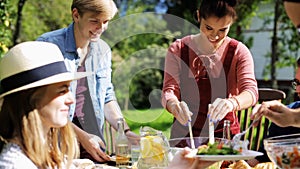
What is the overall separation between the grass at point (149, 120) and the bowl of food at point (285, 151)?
16.3 feet

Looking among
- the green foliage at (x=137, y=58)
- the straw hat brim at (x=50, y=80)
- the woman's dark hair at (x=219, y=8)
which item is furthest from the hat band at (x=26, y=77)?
the green foliage at (x=137, y=58)

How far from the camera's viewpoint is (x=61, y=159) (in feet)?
6.30

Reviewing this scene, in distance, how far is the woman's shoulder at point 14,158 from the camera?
1.68 metres

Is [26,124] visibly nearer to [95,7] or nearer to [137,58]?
[95,7]

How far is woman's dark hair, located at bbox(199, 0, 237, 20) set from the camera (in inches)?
103

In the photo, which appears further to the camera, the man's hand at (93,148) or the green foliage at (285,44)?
the green foliage at (285,44)

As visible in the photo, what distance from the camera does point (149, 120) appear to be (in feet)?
28.3

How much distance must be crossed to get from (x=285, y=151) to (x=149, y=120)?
7058 millimetres

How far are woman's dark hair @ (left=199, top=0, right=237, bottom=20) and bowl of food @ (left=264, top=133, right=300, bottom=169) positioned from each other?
3.54 feet

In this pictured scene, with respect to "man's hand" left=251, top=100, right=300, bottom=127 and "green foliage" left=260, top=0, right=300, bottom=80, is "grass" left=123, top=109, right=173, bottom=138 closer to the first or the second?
"green foliage" left=260, top=0, right=300, bottom=80

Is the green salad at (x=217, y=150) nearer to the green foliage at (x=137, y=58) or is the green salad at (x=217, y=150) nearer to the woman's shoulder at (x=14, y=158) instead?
the woman's shoulder at (x=14, y=158)

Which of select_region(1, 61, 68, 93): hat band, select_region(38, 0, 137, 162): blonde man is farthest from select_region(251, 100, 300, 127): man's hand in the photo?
select_region(38, 0, 137, 162): blonde man

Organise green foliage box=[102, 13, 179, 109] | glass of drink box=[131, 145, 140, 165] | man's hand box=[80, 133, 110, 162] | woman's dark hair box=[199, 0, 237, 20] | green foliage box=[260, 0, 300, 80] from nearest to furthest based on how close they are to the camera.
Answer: glass of drink box=[131, 145, 140, 165], man's hand box=[80, 133, 110, 162], woman's dark hair box=[199, 0, 237, 20], green foliage box=[260, 0, 300, 80], green foliage box=[102, 13, 179, 109]

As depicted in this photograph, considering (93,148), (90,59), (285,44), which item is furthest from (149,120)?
(93,148)
